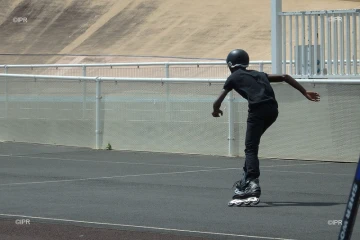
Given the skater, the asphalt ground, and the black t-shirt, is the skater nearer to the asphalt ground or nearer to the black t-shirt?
the black t-shirt

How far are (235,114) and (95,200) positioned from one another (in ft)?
20.2

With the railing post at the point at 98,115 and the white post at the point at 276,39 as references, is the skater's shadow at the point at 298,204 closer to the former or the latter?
the white post at the point at 276,39

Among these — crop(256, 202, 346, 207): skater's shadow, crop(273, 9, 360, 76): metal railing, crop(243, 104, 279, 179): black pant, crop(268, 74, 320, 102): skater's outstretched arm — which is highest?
crop(273, 9, 360, 76): metal railing

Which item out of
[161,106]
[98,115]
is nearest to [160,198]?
[161,106]

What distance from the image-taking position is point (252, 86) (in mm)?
10570

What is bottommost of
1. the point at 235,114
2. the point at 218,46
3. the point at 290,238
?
the point at 290,238

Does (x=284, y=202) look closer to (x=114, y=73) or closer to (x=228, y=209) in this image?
(x=228, y=209)

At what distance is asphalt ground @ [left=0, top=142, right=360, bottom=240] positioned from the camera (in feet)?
29.1

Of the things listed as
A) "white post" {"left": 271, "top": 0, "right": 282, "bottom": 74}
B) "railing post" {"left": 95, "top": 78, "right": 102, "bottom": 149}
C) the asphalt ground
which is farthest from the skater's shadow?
"railing post" {"left": 95, "top": 78, "right": 102, "bottom": 149}

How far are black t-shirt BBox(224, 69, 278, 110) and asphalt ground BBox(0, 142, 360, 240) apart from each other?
46.3 inches

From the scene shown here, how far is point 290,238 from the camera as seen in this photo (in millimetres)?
8305

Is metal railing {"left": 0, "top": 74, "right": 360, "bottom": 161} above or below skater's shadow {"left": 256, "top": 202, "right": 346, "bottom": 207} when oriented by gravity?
above

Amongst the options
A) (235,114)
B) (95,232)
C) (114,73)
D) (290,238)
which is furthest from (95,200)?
(114,73)

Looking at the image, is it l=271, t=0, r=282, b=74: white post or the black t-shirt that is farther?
l=271, t=0, r=282, b=74: white post
